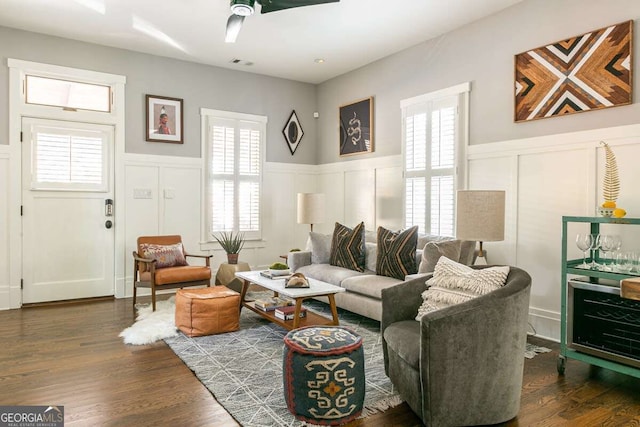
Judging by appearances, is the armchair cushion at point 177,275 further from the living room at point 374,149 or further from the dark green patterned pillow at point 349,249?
the dark green patterned pillow at point 349,249

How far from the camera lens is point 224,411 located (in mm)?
2486

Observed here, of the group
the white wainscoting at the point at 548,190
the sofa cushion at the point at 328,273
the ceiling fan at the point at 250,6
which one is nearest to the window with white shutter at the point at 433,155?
the white wainscoting at the point at 548,190

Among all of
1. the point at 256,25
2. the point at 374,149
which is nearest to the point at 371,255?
the point at 374,149

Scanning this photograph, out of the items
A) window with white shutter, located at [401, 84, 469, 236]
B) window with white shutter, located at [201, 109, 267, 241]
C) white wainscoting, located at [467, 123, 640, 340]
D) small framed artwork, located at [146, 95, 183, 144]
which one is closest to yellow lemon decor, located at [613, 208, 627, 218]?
white wainscoting, located at [467, 123, 640, 340]

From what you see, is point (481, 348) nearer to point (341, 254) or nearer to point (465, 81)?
point (341, 254)

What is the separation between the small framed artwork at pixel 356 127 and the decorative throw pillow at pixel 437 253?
8.24 ft

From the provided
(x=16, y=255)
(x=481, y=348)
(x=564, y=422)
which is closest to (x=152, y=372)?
(x=481, y=348)

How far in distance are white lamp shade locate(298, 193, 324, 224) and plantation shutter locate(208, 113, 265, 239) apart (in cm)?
107

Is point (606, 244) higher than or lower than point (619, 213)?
lower

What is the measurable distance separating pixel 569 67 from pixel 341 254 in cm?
285

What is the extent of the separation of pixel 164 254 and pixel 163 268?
0.16 metres

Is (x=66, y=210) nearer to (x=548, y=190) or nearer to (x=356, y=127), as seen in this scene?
(x=356, y=127)

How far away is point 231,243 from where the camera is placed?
605cm

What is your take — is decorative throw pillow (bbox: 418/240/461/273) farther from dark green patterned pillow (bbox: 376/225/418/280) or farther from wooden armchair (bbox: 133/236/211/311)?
wooden armchair (bbox: 133/236/211/311)
